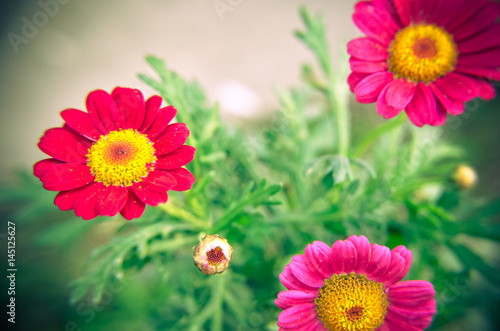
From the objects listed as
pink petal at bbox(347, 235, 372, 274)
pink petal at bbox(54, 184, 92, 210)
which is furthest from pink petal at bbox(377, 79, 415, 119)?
pink petal at bbox(54, 184, 92, 210)

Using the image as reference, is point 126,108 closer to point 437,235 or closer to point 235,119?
point 437,235

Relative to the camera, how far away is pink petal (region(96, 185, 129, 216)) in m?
1.02

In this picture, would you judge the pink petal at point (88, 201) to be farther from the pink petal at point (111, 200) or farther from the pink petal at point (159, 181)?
the pink petal at point (159, 181)

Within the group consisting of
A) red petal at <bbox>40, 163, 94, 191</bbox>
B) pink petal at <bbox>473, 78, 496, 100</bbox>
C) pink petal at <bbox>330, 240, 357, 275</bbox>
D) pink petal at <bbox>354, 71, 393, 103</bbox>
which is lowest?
pink petal at <bbox>330, 240, 357, 275</bbox>

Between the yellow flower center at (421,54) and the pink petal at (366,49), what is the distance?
61 millimetres

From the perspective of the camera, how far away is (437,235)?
1570 mm

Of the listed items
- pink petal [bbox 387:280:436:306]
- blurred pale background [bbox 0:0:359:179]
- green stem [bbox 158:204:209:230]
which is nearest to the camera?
pink petal [bbox 387:280:436:306]

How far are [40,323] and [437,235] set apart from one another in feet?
8.39

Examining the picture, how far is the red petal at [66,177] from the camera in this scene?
1032 millimetres

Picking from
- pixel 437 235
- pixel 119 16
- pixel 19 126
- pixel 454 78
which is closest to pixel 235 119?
pixel 119 16

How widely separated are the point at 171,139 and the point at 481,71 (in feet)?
3.10

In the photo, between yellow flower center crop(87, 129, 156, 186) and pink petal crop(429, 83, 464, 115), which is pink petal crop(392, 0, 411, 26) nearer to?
pink petal crop(429, 83, 464, 115)

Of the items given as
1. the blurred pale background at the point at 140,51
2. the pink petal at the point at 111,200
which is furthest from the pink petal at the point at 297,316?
the blurred pale background at the point at 140,51
